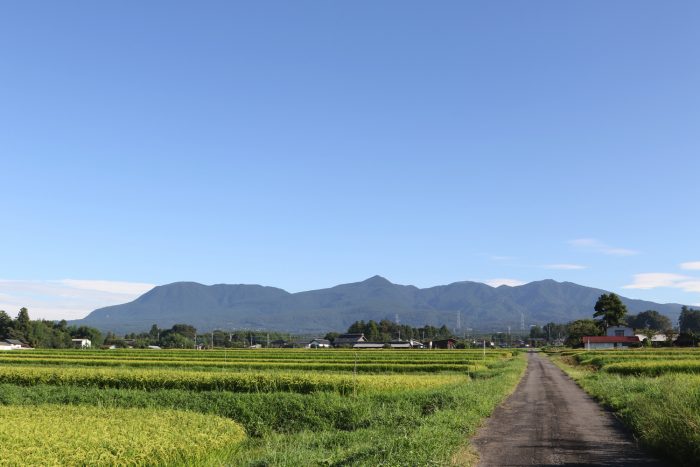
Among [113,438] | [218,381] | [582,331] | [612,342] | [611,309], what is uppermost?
[611,309]

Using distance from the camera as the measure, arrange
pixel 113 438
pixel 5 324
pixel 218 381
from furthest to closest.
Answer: pixel 5 324
pixel 218 381
pixel 113 438

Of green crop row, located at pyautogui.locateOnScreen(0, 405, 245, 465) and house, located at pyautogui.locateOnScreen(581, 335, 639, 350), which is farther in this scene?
house, located at pyautogui.locateOnScreen(581, 335, 639, 350)

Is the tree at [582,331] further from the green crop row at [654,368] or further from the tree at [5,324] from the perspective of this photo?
the tree at [5,324]

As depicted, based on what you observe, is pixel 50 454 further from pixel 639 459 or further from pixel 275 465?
pixel 639 459

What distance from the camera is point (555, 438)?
62.8 feet

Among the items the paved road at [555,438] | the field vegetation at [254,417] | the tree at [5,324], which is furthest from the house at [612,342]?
the tree at [5,324]

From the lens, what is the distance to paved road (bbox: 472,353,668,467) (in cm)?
1576

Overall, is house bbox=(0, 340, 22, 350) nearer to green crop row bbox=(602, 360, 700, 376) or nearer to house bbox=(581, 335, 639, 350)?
green crop row bbox=(602, 360, 700, 376)

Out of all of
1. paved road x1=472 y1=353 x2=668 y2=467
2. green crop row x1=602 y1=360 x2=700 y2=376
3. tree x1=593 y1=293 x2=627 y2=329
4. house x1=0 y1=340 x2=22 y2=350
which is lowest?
house x1=0 y1=340 x2=22 y2=350

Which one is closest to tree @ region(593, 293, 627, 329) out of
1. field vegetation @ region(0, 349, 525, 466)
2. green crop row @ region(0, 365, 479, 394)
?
field vegetation @ region(0, 349, 525, 466)

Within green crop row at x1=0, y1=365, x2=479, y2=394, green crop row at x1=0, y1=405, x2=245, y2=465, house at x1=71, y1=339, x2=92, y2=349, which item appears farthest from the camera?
house at x1=71, y1=339, x2=92, y2=349

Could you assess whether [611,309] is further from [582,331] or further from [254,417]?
[254,417]

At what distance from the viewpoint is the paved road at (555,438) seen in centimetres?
1576

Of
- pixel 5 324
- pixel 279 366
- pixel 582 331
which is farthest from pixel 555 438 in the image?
pixel 5 324
